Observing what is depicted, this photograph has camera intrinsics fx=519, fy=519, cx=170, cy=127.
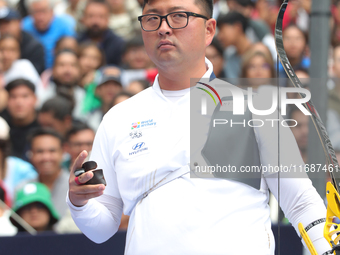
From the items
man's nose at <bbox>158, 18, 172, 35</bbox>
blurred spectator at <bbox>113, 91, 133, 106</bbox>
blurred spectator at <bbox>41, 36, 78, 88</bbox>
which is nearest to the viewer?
man's nose at <bbox>158, 18, 172, 35</bbox>

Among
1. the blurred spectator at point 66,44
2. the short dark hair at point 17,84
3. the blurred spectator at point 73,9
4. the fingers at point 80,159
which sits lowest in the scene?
the short dark hair at point 17,84

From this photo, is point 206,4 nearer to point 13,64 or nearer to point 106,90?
point 106,90

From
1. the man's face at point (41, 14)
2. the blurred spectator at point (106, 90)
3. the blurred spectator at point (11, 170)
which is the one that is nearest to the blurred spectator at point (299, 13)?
the blurred spectator at point (106, 90)

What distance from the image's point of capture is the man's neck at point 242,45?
19.3 feet

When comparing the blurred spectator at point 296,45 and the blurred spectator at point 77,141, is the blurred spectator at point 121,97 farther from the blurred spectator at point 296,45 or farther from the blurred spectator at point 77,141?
the blurred spectator at point 296,45

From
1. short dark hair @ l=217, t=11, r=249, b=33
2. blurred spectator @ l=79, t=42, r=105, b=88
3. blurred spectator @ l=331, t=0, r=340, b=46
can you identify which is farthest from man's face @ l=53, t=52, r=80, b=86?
blurred spectator @ l=331, t=0, r=340, b=46

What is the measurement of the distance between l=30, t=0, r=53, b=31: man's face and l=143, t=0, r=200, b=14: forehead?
467 centimetres

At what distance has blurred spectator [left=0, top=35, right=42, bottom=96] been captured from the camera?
5.52 metres

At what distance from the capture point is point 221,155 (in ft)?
5.98

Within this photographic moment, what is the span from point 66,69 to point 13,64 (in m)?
0.60

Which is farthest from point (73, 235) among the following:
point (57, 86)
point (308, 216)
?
point (57, 86)

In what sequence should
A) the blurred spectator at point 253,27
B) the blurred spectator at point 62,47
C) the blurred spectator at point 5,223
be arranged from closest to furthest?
the blurred spectator at point 5,223, the blurred spectator at point 62,47, the blurred spectator at point 253,27

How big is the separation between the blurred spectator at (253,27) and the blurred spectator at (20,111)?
2665 mm

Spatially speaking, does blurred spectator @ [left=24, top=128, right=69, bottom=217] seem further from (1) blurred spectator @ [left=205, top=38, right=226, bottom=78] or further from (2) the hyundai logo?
(2) the hyundai logo
